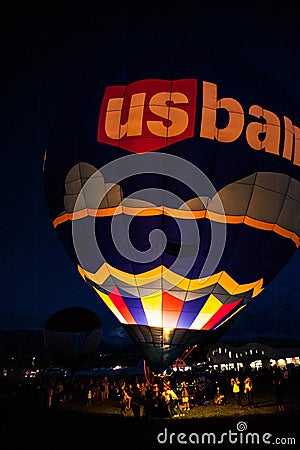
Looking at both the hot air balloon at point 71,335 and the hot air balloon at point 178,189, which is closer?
the hot air balloon at point 178,189

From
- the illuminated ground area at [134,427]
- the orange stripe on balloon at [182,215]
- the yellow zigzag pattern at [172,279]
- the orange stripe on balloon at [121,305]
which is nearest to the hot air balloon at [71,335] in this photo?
the illuminated ground area at [134,427]

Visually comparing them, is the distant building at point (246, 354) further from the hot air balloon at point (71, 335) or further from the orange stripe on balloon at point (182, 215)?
the orange stripe on balloon at point (182, 215)

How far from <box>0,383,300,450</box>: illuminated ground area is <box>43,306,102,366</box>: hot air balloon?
13.1m

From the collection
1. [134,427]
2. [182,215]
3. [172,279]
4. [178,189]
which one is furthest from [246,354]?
[134,427]

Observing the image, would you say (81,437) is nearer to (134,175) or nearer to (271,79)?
(134,175)

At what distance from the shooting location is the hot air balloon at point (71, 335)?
81.5 ft

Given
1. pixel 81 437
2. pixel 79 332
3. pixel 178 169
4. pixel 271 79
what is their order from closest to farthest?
pixel 81 437 < pixel 178 169 < pixel 271 79 < pixel 79 332

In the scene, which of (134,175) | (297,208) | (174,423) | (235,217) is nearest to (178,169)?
(134,175)

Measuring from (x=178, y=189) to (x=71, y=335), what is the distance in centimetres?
1604

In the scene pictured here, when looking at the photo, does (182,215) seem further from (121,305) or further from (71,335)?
(71,335)

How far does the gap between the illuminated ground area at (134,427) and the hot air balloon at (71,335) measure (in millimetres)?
13078

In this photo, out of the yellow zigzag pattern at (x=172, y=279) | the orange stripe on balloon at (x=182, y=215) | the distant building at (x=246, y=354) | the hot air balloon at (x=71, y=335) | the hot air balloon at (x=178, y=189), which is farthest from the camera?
the distant building at (x=246, y=354)

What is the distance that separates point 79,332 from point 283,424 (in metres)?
17.8

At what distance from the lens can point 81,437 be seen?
305 inches
